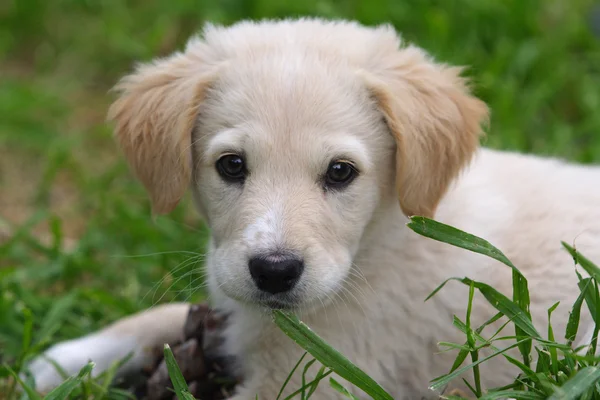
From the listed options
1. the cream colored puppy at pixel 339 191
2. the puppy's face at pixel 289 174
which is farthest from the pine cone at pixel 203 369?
the puppy's face at pixel 289 174

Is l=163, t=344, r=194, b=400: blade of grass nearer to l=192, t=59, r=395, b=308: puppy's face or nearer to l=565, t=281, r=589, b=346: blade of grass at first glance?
l=192, t=59, r=395, b=308: puppy's face

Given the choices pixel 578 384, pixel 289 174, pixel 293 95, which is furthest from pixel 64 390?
pixel 578 384

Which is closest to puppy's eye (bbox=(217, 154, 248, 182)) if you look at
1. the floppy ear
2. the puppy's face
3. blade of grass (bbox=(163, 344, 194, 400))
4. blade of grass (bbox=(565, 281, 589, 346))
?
the puppy's face

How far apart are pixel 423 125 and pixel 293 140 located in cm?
56

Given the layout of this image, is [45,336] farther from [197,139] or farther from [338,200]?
[338,200]

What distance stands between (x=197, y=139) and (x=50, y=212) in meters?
2.41

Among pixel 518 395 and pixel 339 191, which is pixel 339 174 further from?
pixel 518 395

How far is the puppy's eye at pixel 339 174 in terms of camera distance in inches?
133

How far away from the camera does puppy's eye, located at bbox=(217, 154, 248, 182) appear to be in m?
3.45

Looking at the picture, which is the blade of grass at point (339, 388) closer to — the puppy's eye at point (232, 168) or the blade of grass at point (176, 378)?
the blade of grass at point (176, 378)

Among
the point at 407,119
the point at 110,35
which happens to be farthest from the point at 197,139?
the point at 110,35

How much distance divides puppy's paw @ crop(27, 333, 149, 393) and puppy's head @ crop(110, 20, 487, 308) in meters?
0.71

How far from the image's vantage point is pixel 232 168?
3.48 metres

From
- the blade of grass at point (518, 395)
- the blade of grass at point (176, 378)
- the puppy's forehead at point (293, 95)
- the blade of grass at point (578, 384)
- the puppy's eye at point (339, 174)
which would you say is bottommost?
the blade of grass at point (176, 378)
